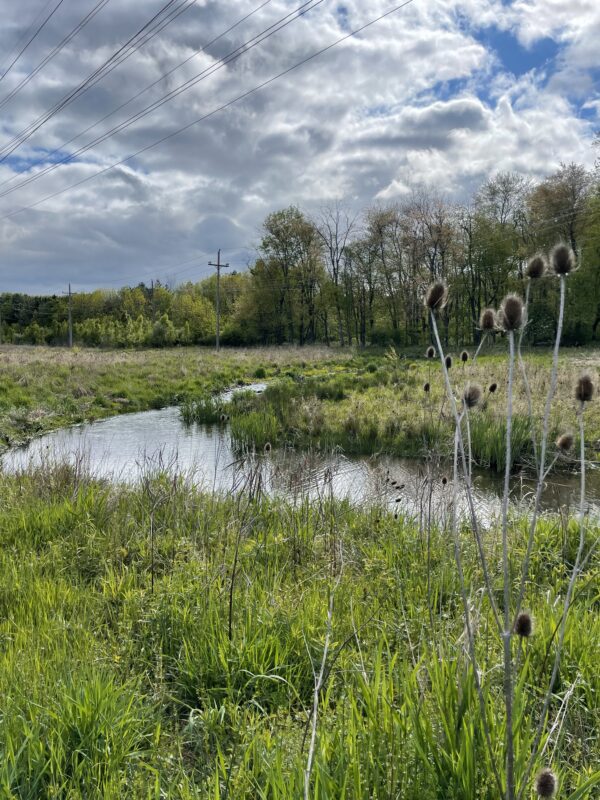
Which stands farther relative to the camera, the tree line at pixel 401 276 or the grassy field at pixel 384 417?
the tree line at pixel 401 276

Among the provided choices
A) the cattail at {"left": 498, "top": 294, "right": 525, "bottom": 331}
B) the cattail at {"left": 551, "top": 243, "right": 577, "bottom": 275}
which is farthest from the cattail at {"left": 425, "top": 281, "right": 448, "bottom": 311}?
the cattail at {"left": 551, "top": 243, "right": 577, "bottom": 275}

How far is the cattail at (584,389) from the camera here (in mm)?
1424

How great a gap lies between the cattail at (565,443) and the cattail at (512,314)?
1.28ft

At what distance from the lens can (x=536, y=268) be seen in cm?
151

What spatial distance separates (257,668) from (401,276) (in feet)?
155

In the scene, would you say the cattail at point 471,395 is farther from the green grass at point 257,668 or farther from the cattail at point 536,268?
the green grass at point 257,668

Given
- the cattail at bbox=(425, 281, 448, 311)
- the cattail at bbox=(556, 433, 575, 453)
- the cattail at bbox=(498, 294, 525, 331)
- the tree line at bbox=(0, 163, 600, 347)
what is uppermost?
the tree line at bbox=(0, 163, 600, 347)

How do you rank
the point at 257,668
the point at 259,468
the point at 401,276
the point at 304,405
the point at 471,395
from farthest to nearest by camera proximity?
the point at 401,276 → the point at 304,405 → the point at 259,468 → the point at 257,668 → the point at 471,395

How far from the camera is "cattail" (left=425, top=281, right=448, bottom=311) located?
1.46 meters

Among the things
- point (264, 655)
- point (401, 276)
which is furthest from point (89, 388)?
point (401, 276)

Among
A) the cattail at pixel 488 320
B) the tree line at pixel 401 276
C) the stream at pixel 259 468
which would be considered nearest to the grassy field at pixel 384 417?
the stream at pixel 259 468

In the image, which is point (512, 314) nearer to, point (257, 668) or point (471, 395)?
point (471, 395)

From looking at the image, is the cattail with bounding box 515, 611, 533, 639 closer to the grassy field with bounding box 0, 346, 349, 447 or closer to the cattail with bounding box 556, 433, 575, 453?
the cattail with bounding box 556, 433, 575, 453

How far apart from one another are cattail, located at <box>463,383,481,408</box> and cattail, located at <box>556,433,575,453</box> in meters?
0.25
